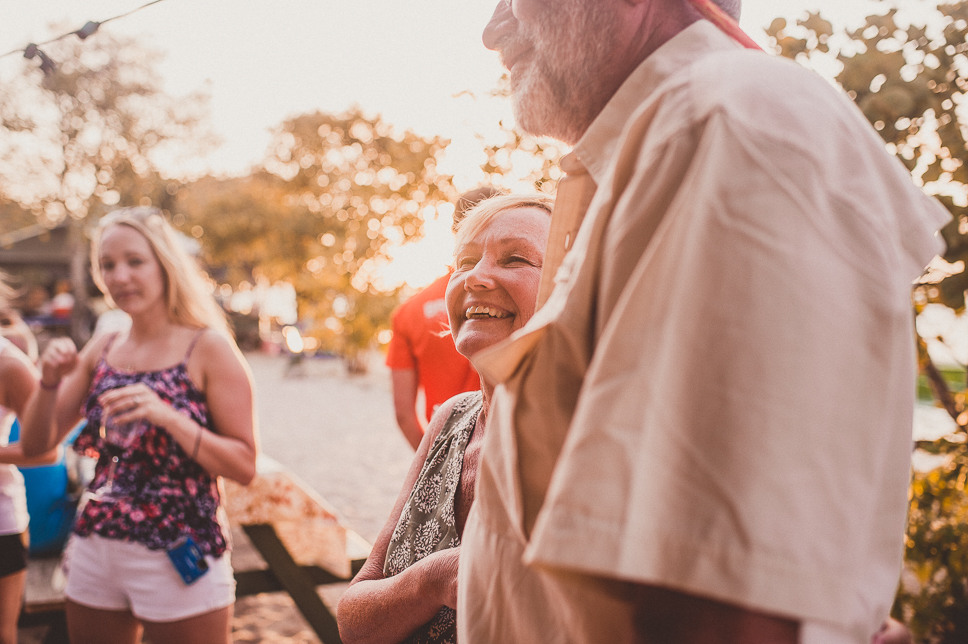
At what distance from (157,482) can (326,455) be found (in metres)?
8.68

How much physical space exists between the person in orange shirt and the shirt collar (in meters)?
2.64

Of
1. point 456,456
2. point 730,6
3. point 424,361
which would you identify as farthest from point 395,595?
point 424,361

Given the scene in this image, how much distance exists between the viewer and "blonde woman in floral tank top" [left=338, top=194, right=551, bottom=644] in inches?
55.4

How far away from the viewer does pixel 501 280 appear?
1554 mm

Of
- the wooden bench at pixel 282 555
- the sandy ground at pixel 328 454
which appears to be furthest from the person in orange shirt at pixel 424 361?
the sandy ground at pixel 328 454

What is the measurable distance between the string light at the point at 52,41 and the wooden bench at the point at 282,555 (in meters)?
2.34

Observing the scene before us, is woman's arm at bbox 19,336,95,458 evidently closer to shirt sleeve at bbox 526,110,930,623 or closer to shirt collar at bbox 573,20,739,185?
shirt collar at bbox 573,20,739,185

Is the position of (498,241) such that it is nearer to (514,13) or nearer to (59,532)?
(514,13)

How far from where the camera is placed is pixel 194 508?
91.7 inches

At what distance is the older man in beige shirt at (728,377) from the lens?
0.55m

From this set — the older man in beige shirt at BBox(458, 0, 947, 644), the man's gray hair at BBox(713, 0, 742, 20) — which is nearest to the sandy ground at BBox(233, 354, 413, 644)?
the older man in beige shirt at BBox(458, 0, 947, 644)

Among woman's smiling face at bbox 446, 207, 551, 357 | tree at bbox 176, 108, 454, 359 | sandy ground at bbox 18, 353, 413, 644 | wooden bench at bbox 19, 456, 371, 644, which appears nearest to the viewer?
woman's smiling face at bbox 446, 207, 551, 357

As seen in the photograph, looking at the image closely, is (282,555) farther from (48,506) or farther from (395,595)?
(395,595)

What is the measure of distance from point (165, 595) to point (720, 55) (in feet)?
7.62
